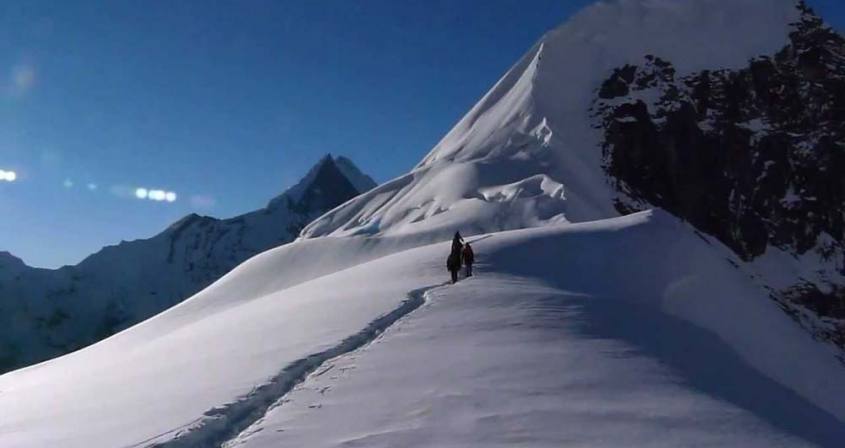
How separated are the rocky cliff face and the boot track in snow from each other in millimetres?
75752

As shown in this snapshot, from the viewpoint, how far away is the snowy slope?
10188mm

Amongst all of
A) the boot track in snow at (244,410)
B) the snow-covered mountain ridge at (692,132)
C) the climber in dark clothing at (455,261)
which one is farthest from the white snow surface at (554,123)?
the boot track in snow at (244,410)

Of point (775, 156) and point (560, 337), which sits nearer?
point (560, 337)

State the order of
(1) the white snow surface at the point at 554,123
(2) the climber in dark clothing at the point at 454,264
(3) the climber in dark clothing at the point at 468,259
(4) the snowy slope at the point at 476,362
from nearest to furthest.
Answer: (4) the snowy slope at the point at 476,362 → (2) the climber in dark clothing at the point at 454,264 → (3) the climber in dark clothing at the point at 468,259 → (1) the white snow surface at the point at 554,123

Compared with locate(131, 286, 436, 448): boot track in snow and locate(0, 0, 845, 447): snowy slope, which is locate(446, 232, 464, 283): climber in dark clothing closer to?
locate(0, 0, 845, 447): snowy slope

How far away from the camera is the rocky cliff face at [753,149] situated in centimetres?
9425

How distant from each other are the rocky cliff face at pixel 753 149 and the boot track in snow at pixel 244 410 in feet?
249

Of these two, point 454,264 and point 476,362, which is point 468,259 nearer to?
point 454,264

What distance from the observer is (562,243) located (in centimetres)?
3338

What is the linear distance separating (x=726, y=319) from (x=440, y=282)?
10.7 meters

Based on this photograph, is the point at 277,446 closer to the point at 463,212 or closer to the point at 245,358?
the point at 245,358

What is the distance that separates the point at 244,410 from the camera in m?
11.9

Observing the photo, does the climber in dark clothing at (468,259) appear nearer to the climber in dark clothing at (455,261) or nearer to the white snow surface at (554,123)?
the climber in dark clothing at (455,261)

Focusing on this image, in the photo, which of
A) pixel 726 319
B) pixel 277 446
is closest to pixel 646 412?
pixel 277 446
